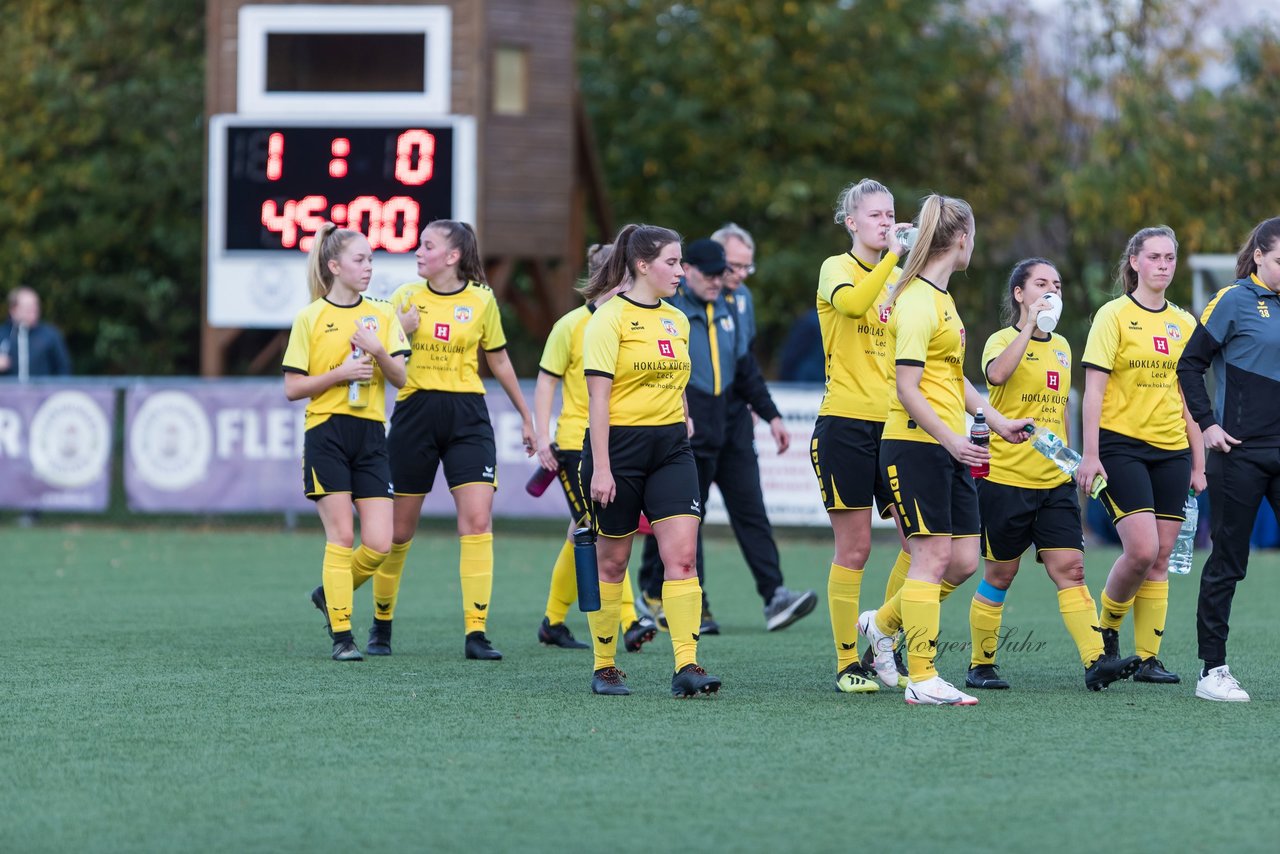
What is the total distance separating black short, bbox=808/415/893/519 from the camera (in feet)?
24.5

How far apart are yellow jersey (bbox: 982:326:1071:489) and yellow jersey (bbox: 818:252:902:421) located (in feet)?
1.49

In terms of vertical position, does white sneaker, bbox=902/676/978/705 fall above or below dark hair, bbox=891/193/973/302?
below

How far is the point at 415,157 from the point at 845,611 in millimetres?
10304

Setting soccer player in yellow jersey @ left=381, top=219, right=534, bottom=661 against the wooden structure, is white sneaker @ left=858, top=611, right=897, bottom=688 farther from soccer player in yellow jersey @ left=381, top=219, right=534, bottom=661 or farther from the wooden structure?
the wooden structure

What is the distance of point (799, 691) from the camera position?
24.7 feet

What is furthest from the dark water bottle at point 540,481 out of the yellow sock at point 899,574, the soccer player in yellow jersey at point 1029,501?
the soccer player in yellow jersey at point 1029,501

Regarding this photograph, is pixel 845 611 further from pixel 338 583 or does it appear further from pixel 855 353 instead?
pixel 338 583

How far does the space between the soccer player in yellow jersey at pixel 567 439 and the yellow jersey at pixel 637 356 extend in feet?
5.81

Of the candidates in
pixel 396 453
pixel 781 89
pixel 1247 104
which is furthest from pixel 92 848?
pixel 781 89

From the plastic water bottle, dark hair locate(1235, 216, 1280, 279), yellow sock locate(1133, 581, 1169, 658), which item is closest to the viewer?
dark hair locate(1235, 216, 1280, 279)

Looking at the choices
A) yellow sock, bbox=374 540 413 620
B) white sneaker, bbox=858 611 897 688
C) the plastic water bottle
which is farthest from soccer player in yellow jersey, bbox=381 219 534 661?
the plastic water bottle

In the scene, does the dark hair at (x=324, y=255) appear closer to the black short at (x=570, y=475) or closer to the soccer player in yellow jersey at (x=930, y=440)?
the black short at (x=570, y=475)

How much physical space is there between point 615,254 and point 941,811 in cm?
294

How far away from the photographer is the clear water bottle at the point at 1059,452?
7336 millimetres
